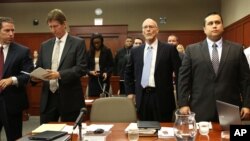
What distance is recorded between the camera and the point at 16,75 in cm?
325

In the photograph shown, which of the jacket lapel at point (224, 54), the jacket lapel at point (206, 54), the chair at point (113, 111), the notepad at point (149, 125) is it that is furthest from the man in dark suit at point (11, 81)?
the jacket lapel at point (224, 54)

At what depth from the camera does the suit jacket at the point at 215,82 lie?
2867 millimetres

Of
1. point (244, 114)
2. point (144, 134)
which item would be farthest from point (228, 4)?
point (144, 134)

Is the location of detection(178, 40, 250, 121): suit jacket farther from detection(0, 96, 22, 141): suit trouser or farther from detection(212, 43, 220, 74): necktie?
detection(0, 96, 22, 141): suit trouser

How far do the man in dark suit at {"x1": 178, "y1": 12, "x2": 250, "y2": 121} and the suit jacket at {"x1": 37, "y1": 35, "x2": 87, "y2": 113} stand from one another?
953mm

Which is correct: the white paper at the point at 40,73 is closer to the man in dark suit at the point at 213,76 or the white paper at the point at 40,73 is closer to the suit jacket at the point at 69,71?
the suit jacket at the point at 69,71

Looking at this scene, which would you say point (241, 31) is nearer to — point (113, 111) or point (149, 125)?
point (113, 111)

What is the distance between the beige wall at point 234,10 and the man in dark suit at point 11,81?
4.58 metres

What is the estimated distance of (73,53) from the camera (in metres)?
3.11

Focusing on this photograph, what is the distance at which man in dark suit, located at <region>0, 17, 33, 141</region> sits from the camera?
3111mm

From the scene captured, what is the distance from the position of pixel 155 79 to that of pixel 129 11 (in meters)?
5.87

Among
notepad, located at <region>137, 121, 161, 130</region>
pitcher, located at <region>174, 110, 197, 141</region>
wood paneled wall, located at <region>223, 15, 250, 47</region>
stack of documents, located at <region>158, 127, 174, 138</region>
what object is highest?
wood paneled wall, located at <region>223, 15, 250, 47</region>

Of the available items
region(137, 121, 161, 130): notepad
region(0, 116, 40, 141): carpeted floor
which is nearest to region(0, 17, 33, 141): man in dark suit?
region(137, 121, 161, 130): notepad

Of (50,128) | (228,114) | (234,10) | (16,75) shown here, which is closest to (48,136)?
(50,128)
